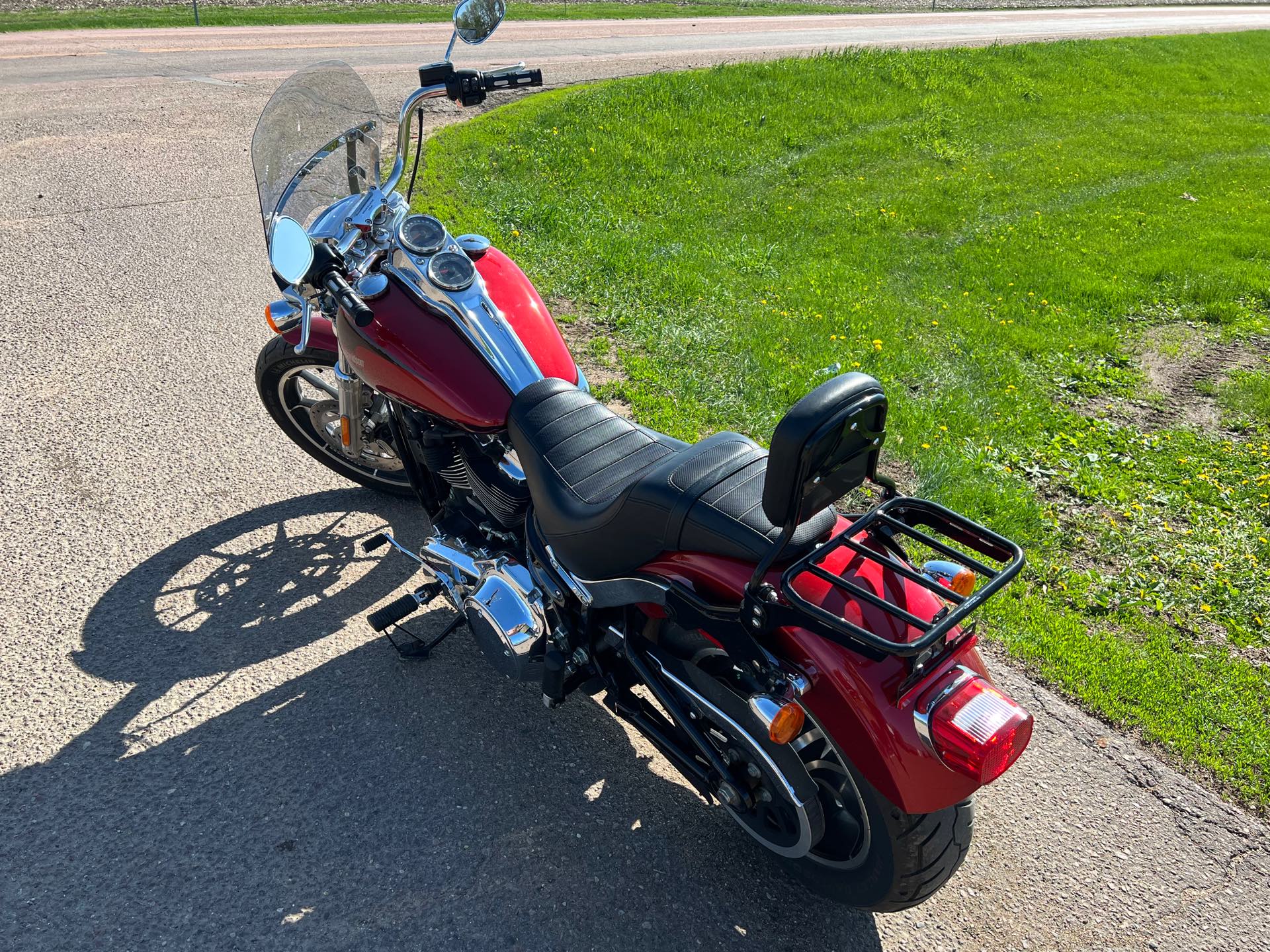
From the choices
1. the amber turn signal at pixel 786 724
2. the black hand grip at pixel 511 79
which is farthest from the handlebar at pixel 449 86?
the amber turn signal at pixel 786 724

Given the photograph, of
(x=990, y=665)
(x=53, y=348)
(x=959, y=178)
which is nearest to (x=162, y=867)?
(x=990, y=665)

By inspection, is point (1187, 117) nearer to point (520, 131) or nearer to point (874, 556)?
point (520, 131)

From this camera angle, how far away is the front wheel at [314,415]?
13.7ft

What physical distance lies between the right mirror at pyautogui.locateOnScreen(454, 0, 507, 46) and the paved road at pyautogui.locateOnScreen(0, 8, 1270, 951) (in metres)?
2.19

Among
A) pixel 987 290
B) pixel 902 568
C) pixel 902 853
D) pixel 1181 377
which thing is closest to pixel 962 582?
pixel 902 568

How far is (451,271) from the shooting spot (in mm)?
3252

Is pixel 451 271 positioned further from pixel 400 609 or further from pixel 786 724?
pixel 786 724

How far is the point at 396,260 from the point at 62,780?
213cm

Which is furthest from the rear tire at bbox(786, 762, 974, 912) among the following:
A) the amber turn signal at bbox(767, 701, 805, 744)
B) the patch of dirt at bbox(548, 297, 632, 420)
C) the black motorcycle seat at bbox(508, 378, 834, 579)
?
the patch of dirt at bbox(548, 297, 632, 420)

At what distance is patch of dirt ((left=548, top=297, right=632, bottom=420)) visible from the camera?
5.72 meters

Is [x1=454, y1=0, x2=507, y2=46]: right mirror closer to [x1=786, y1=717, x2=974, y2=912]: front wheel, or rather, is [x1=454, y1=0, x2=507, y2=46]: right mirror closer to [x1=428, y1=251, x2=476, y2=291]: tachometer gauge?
[x1=428, y1=251, x2=476, y2=291]: tachometer gauge

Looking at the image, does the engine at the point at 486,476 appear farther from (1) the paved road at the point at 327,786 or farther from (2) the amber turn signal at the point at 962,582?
(2) the amber turn signal at the point at 962,582

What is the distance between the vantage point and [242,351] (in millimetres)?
5867

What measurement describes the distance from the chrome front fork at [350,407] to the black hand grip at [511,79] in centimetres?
120
